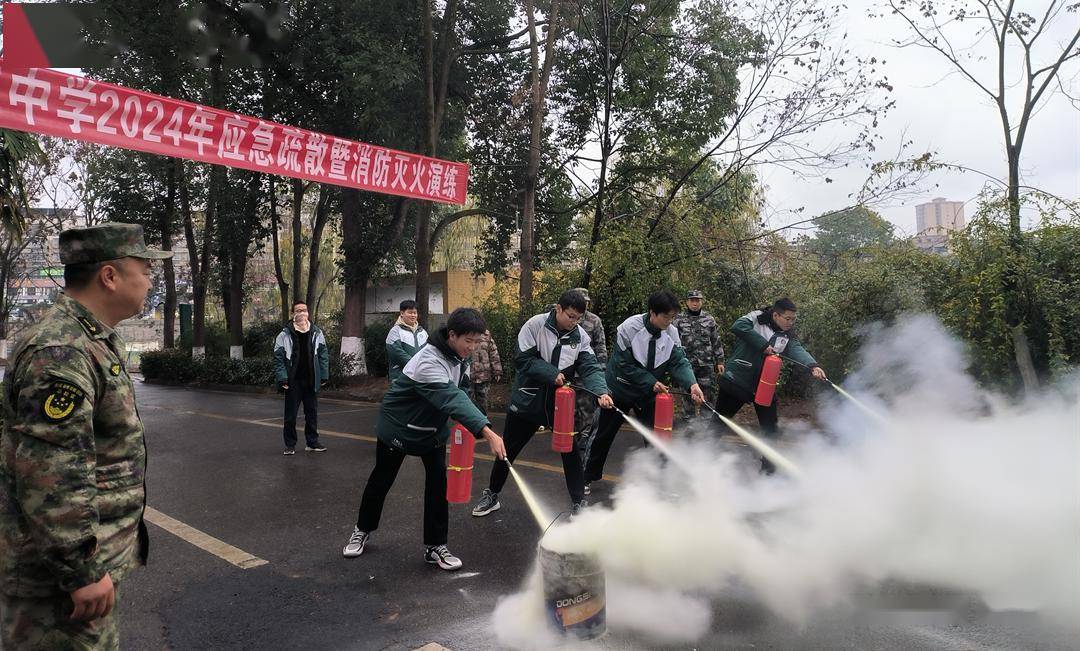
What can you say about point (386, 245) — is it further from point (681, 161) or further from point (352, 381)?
point (681, 161)

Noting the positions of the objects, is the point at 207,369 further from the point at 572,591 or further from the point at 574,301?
the point at 572,591

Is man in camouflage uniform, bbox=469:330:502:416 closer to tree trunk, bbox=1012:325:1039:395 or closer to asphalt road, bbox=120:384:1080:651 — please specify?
asphalt road, bbox=120:384:1080:651

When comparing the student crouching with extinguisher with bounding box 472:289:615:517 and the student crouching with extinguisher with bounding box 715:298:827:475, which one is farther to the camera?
the student crouching with extinguisher with bounding box 715:298:827:475

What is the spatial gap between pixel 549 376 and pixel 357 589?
6.56ft

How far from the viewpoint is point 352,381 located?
683 inches

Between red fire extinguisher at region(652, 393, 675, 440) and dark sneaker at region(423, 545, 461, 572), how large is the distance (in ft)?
6.85

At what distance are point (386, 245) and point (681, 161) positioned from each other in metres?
8.63

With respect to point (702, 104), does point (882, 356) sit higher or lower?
lower

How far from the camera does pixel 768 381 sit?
6.08 meters

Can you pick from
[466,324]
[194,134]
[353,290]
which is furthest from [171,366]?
[466,324]

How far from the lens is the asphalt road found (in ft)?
11.0

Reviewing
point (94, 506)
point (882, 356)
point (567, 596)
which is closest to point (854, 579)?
point (567, 596)

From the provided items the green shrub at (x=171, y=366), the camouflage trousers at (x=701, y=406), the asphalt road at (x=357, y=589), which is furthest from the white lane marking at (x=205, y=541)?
the green shrub at (x=171, y=366)

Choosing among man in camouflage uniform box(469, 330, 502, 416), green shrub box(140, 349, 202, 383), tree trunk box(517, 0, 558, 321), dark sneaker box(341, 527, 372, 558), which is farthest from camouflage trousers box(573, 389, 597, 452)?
green shrub box(140, 349, 202, 383)
